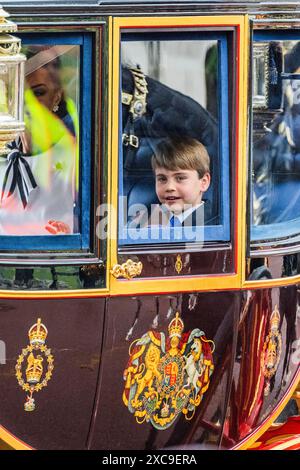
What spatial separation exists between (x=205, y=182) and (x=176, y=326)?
1.58 feet

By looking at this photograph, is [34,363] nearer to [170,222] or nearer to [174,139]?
[170,222]

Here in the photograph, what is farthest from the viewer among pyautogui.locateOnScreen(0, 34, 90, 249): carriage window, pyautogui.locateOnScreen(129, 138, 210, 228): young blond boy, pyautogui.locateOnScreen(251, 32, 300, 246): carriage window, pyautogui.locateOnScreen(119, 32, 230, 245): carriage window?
pyautogui.locateOnScreen(251, 32, 300, 246): carriage window

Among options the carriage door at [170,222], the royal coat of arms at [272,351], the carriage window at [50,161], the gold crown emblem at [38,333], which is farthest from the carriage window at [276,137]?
the gold crown emblem at [38,333]

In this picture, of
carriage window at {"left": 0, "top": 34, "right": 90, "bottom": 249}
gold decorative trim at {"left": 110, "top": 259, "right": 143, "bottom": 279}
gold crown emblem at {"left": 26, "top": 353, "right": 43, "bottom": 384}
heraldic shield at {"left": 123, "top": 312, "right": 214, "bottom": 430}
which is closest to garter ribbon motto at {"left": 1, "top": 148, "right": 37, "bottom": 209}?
carriage window at {"left": 0, "top": 34, "right": 90, "bottom": 249}

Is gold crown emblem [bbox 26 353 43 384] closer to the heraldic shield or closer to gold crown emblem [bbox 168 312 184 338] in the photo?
the heraldic shield

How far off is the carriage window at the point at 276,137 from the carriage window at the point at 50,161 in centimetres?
66

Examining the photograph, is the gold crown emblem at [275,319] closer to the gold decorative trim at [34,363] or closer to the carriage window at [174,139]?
the carriage window at [174,139]

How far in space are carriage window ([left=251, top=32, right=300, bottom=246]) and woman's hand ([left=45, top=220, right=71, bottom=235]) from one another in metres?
0.69

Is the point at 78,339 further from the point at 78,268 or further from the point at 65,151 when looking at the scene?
the point at 65,151

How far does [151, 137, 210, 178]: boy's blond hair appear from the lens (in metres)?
4.68

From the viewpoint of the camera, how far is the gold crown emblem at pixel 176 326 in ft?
15.4

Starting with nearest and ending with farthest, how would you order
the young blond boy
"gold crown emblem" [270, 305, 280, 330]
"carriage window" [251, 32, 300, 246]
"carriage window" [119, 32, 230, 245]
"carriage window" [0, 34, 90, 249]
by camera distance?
1. "carriage window" [0, 34, 90, 249]
2. "carriage window" [119, 32, 230, 245]
3. the young blond boy
4. "carriage window" [251, 32, 300, 246]
5. "gold crown emblem" [270, 305, 280, 330]
